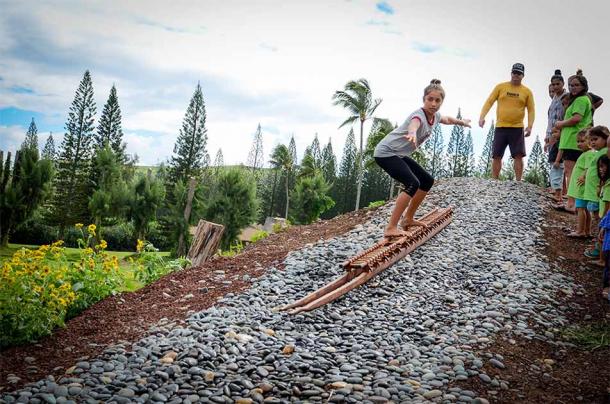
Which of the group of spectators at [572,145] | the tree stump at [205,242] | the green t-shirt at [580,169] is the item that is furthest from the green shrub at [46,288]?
the green t-shirt at [580,169]

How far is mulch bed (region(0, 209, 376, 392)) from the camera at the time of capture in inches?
153

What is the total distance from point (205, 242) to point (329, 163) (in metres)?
59.0

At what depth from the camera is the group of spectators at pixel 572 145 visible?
241 inches

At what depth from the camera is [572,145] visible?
824 centimetres

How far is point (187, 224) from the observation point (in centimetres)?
3591

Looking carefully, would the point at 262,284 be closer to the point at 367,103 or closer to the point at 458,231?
the point at 458,231

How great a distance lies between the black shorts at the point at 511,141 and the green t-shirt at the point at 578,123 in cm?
175

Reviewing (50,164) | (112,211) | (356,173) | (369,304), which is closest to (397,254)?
(369,304)

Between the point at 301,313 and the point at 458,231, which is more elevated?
the point at 458,231

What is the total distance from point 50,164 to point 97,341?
3083 centimetres

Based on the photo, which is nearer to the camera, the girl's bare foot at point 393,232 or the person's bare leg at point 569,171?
the girl's bare foot at point 393,232

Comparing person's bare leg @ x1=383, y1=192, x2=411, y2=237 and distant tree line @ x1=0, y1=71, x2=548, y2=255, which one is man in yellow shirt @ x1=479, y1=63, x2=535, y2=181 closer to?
person's bare leg @ x1=383, y1=192, x2=411, y2=237

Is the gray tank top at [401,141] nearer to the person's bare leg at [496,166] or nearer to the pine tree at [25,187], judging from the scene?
the person's bare leg at [496,166]

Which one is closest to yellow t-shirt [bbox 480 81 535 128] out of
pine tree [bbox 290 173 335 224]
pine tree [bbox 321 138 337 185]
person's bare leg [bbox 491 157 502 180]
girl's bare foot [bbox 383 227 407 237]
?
person's bare leg [bbox 491 157 502 180]
